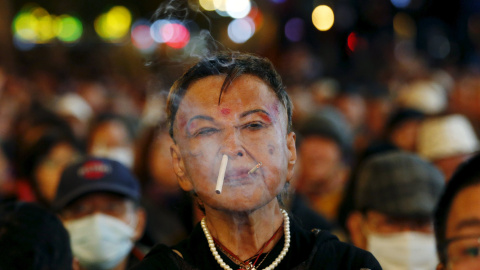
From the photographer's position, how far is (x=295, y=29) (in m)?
9.87

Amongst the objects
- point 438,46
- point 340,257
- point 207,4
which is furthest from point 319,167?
point 438,46

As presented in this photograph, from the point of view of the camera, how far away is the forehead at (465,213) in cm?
213

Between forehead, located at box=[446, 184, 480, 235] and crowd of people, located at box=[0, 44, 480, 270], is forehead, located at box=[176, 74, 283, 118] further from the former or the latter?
forehead, located at box=[446, 184, 480, 235]

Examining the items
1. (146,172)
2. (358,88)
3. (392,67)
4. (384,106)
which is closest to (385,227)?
(146,172)

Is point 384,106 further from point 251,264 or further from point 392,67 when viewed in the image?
point 251,264

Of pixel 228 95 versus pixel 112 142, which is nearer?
pixel 228 95

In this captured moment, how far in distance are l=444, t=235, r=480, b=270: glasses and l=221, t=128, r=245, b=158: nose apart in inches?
35.0

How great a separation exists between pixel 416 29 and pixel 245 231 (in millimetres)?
16326

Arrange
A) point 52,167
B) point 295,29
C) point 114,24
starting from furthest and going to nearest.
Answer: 1. point 114,24
2. point 295,29
3. point 52,167

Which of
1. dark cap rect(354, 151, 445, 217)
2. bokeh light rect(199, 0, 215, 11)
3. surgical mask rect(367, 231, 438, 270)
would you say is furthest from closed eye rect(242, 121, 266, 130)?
dark cap rect(354, 151, 445, 217)

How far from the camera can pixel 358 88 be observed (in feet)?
39.7

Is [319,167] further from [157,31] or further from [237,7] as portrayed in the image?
[157,31]

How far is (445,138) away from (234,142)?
483 centimetres

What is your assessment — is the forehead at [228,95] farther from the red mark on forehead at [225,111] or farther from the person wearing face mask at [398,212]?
the person wearing face mask at [398,212]
